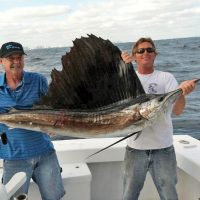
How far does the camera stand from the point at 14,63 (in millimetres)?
2408

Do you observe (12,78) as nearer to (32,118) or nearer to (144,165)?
(32,118)

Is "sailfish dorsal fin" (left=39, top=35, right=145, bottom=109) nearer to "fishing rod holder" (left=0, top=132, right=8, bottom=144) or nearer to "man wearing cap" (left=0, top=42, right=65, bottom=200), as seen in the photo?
"man wearing cap" (left=0, top=42, right=65, bottom=200)

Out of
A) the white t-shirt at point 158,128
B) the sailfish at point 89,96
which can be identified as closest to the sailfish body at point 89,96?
the sailfish at point 89,96

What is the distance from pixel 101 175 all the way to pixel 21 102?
1167 millimetres

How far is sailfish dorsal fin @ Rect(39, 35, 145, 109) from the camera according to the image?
79.3 inches

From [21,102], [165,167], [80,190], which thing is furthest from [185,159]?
[21,102]

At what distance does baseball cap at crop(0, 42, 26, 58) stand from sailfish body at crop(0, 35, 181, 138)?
48 cm

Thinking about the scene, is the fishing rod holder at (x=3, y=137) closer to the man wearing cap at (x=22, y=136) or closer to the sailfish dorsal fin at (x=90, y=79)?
the man wearing cap at (x=22, y=136)

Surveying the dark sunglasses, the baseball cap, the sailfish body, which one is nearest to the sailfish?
the sailfish body

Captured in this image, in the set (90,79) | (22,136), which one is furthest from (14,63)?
(90,79)

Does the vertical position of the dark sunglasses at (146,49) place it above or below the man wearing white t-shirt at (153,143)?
above

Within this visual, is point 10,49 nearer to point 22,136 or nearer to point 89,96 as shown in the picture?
point 22,136

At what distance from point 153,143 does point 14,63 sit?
0.97m

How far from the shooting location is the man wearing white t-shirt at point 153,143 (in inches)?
94.3
